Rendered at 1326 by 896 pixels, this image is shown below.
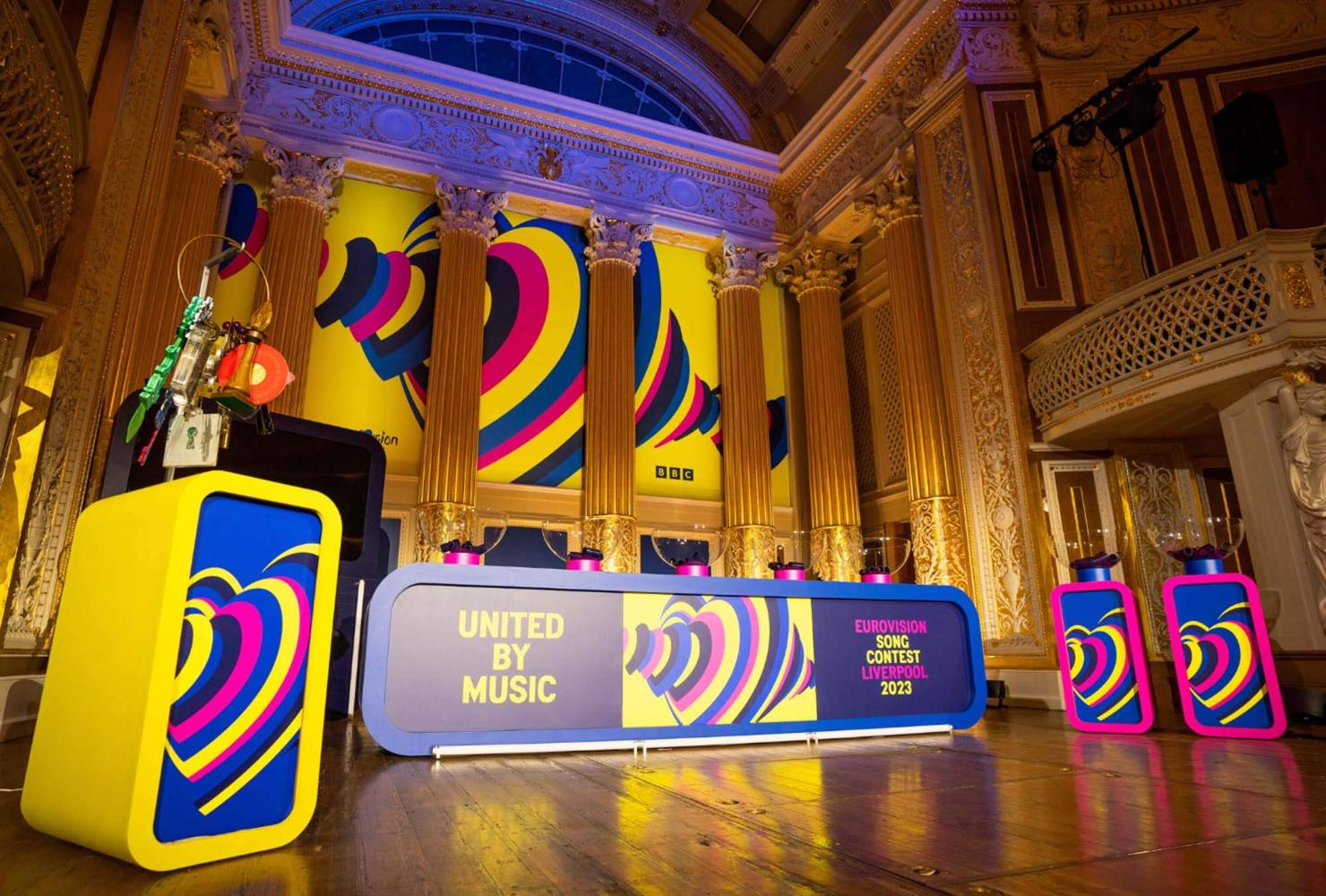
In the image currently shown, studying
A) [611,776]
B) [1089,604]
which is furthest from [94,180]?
[1089,604]

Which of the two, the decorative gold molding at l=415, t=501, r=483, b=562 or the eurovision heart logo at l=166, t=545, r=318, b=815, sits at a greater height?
the decorative gold molding at l=415, t=501, r=483, b=562

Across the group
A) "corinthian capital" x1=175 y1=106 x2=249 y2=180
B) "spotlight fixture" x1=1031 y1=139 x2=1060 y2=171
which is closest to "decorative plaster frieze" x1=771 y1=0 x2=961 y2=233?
"spotlight fixture" x1=1031 y1=139 x2=1060 y2=171

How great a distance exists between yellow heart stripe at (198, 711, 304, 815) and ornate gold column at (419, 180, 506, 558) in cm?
581

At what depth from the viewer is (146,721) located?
54.2 inches

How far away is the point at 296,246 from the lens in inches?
299

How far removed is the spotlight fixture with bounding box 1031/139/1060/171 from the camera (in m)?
6.45

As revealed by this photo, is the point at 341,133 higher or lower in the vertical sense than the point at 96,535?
higher

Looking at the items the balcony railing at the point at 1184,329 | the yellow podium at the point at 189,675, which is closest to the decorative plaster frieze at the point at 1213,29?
the balcony railing at the point at 1184,329

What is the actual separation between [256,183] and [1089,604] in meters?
9.15

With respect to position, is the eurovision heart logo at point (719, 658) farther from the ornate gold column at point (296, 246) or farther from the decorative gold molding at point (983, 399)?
the ornate gold column at point (296, 246)

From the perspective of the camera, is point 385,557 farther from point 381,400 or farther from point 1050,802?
point 1050,802

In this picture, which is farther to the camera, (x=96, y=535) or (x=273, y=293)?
(x=273, y=293)

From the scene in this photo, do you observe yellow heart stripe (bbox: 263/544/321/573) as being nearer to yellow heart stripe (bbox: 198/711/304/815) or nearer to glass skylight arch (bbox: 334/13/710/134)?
yellow heart stripe (bbox: 198/711/304/815)

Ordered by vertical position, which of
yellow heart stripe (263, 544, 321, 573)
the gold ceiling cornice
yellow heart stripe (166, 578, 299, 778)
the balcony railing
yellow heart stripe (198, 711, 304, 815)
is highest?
the gold ceiling cornice
